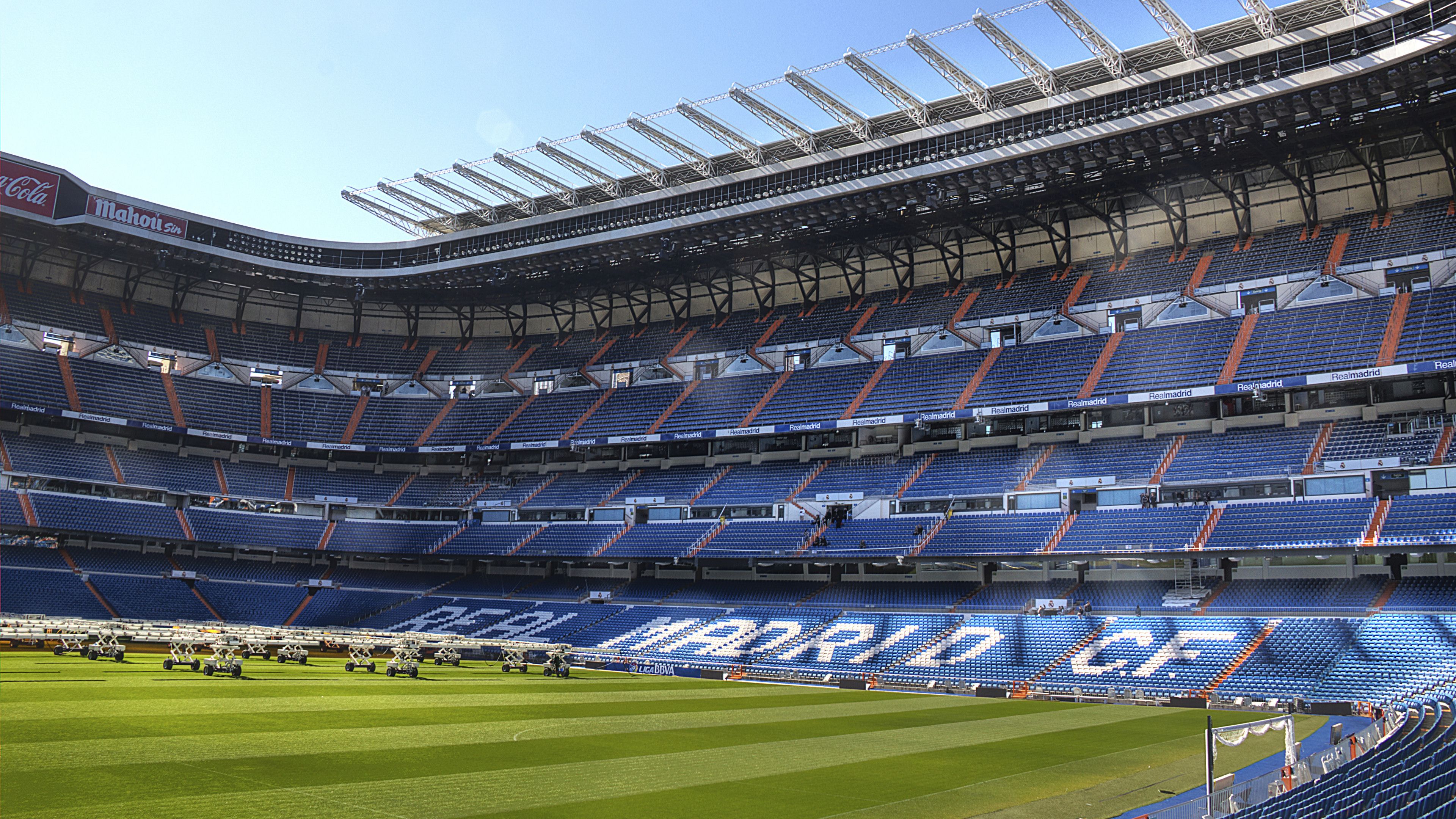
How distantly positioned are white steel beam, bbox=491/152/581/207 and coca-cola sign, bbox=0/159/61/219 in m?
26.2

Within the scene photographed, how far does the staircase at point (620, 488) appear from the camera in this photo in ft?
203

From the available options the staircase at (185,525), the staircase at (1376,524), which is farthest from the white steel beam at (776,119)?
the staircase at (185,525)

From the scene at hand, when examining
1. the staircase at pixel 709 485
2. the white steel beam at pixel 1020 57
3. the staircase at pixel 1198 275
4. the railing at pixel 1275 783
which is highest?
the white steel beam at pixel 1020 57

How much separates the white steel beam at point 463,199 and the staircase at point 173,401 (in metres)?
21.7

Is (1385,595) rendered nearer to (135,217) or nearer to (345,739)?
(345,739)

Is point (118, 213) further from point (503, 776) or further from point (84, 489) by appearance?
point (503, 776)

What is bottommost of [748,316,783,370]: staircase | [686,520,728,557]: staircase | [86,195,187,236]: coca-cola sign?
[686,520,728,557]: staircase

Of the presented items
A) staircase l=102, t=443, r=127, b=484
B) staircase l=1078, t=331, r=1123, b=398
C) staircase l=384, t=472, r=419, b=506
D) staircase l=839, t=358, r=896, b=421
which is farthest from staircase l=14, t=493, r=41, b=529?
staircase l=1078, t=331, r=1123, b=398

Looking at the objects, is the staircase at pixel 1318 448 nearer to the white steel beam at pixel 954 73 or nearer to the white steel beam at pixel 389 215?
the white steel beam at pixel 954 73

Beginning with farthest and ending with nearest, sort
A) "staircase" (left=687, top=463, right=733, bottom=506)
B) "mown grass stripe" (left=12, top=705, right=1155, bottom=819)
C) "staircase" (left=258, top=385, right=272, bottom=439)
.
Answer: "staircase" (left=258, top=385, right=272, bottom=439) → "staircase" (left=687, top=463, right=733, bottom=506) → "mown grass stripe" (left=12, top=705, right=1155, bottom=819)

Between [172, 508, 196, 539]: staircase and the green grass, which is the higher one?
[172, 508, 196, 539]: staircase

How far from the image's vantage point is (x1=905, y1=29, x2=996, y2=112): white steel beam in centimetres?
4266

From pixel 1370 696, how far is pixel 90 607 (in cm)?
5835

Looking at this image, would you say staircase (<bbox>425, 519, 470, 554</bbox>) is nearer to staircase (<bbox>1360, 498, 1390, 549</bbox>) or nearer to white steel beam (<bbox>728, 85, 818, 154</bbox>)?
white steel beam (<bbox>728, 85, 818, 154</bbox>)
